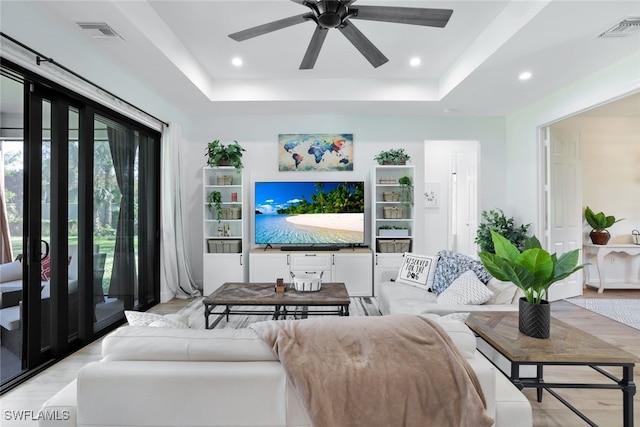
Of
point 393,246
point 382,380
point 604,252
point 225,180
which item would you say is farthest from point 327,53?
point 604,252

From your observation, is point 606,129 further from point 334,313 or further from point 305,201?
point 334,313

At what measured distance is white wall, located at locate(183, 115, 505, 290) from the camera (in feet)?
16.5

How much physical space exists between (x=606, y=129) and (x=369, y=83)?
3831 millimetres

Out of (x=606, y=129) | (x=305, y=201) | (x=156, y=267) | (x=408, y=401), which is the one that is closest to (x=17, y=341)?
(x=156, y=267)

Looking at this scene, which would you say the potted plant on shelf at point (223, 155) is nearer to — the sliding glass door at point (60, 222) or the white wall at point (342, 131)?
the white wall at point (342, 131)

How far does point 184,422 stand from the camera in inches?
46.9

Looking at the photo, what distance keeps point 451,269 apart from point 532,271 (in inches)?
59.9

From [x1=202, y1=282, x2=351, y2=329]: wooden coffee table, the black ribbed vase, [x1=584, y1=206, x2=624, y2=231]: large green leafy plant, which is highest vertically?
[x1=584, y1=206, x2=624, y2=231]: large green leafy plant

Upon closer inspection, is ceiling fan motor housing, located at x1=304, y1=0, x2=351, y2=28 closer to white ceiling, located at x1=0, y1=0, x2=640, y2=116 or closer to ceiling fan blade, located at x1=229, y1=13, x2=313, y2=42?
ceiling fan blade, located at x1=229, y1=13, x2=313, y2=42

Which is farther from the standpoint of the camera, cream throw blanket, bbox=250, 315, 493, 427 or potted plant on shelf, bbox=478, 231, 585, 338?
potted plant on shelf, bbox=478, 231, 585, 338

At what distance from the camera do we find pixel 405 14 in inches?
81.0

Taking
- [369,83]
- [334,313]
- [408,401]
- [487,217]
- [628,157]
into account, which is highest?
[369,83]

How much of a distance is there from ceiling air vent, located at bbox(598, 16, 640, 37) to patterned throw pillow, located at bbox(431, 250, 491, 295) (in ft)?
6.86

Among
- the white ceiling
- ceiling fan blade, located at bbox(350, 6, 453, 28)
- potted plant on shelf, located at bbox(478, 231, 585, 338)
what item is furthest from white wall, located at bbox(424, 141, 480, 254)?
potted plant on shelf, located at bbox(478, 231, 585, 338)
